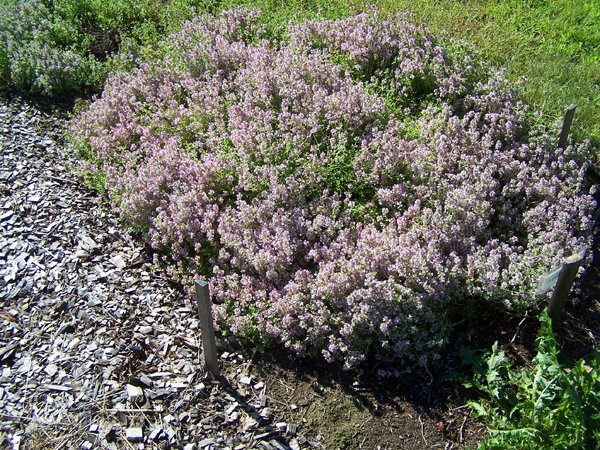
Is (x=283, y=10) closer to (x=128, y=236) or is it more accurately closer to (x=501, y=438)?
(x=128, y=236)

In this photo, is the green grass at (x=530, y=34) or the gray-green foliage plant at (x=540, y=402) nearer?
the gray-green foliage plant at (x=540, y=402)

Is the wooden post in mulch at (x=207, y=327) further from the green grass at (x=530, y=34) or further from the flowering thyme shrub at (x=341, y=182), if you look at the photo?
the green grass at (x=530, y=34)

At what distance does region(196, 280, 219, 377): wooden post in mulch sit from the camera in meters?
3.43

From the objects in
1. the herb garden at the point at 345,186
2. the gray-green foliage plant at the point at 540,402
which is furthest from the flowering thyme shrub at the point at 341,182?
the gray-green foliage plant at the point at 540,402

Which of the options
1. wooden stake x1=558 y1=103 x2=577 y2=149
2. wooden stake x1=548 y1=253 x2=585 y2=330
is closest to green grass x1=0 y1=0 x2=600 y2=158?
wooden stake x1=558 y1=103 x2=577 y2=149

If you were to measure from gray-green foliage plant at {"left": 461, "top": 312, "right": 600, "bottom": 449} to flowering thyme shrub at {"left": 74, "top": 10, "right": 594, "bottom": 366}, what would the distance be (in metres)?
0.40

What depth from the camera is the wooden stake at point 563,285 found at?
11.8 feet

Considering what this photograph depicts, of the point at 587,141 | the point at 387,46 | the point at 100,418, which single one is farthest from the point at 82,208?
the point at 587,141

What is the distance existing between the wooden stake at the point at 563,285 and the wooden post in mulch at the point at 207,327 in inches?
87.4

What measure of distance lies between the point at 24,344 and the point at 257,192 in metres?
2.03

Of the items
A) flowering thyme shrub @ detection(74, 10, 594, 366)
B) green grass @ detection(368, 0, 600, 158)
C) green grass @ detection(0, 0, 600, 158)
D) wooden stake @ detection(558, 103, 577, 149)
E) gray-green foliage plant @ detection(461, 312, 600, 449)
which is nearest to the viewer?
gray-green foliage plant @ detection(461, 312, 600, 449)

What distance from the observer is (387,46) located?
586 centimetres

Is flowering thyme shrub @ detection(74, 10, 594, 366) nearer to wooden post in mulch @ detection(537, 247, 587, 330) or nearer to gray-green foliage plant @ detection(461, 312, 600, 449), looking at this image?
wooden post in mulch @ detection(537, 247, 587, 330)

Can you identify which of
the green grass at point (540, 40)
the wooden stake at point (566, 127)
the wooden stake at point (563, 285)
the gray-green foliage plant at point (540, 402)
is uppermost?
the green grass at point (540, 40)
